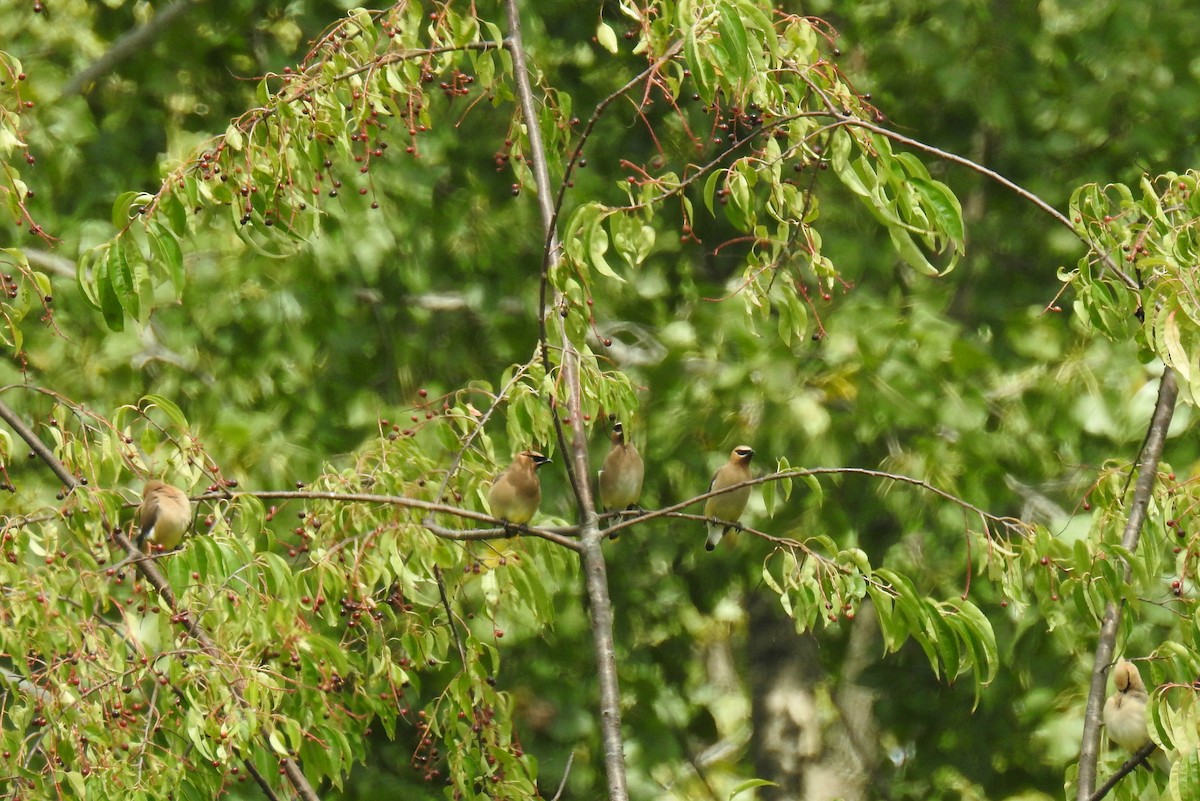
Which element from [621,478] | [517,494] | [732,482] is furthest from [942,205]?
[732,482]

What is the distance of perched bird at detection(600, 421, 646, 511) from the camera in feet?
19.1

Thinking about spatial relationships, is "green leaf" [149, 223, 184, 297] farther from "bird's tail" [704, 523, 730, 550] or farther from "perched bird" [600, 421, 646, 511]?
"bird's tail" [704, 523, 730, 550]

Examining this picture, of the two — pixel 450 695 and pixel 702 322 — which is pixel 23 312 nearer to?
pixel 450 695

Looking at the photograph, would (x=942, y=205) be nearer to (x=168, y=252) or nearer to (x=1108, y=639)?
(x=1108, y=639)

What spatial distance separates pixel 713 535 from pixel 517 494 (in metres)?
2.16

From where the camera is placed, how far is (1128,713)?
4.84 m

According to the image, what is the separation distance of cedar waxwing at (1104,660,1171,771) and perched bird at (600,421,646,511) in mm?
1680

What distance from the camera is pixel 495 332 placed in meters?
6.83

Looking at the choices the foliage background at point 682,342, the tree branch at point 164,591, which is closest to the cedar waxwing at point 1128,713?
the foliage background at point 682,342

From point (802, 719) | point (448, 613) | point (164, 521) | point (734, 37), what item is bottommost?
point (802, 719)

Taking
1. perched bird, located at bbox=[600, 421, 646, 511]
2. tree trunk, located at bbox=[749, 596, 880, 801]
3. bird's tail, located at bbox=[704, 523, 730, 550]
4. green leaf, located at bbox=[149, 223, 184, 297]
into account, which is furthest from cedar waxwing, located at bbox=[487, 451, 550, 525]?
tree trunk, located at bbox=[749, 596, 880, 801]

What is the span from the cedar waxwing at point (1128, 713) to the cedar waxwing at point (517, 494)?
174 centimetres

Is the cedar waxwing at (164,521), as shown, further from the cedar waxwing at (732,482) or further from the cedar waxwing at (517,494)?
the cedar waxwing at (732,482)

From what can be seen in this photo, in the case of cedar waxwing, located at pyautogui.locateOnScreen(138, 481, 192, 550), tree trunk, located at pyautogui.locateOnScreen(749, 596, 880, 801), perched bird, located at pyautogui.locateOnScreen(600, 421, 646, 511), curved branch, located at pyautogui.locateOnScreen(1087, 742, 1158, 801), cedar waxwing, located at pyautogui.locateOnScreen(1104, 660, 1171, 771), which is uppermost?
curved branch, located at pyautogui.locateOnScreen(1087, 742, 1158, 801)
